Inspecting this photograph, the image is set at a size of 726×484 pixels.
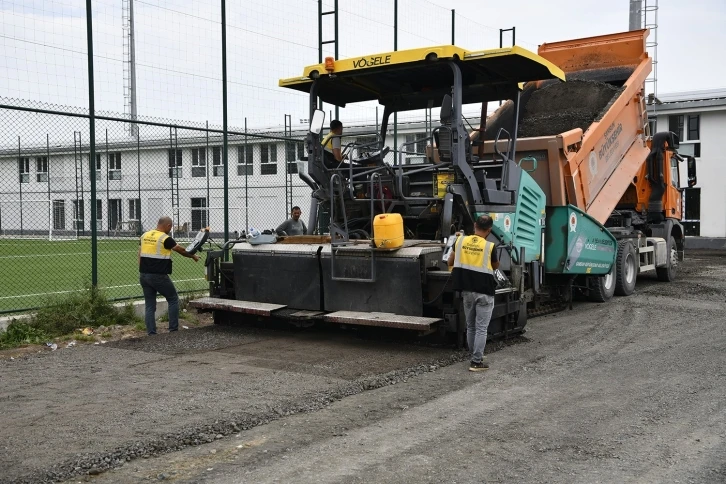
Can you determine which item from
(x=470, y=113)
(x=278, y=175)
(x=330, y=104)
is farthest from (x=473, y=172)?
(x=278, y=175)

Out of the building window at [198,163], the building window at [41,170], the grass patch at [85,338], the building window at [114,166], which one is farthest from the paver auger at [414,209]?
the building window at [41,170]

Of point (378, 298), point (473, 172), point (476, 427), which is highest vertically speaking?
point (473, 172)

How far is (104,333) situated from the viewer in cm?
909

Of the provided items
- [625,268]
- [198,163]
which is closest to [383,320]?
[625,268]

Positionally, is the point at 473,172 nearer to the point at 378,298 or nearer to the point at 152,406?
the point at 378,298

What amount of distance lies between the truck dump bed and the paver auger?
5cm

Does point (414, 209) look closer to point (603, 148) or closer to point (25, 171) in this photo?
point (603, 148)

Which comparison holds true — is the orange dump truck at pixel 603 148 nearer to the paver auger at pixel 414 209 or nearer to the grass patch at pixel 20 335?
the paver auger at pixel 414 209

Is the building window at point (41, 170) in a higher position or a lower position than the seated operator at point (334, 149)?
higher

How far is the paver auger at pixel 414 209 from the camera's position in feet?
25.9

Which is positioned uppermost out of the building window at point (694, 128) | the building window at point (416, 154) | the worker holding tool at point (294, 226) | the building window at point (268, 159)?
the building window at point (694, 128)

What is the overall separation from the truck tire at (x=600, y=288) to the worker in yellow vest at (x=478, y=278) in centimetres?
526

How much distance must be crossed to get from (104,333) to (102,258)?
14322mm

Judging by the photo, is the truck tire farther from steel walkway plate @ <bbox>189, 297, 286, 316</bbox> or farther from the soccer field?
the soccer field
